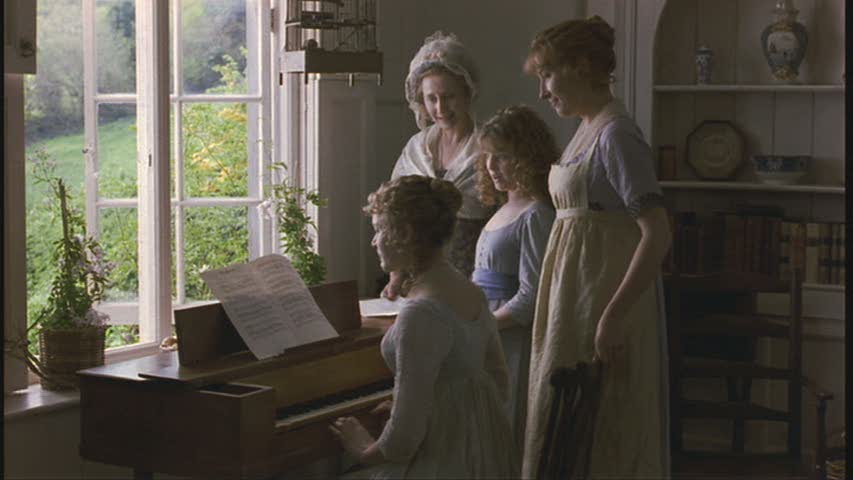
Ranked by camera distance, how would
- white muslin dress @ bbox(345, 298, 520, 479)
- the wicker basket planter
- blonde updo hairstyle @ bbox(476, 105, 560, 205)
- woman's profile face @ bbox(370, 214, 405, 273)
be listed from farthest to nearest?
the wicker basket planter < blonde updo hairstyle @ bbox(476, 105, 560, 205) < woman's profile face @ bbox(370, 214, 405, 273) < white muslin dress @ bbox(345, 298, 520, 479)

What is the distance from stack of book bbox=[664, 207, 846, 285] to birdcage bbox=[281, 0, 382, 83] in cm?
155

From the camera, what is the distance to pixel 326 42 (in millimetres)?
4422

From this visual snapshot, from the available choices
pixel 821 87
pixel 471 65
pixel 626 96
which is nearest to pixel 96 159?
pixel 471 65

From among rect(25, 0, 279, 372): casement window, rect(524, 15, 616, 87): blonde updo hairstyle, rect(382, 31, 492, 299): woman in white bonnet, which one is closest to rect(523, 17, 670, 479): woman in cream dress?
rect(524, 15, 616, 87): blonde updo hairstyle

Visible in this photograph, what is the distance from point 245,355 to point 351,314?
1.48 feet

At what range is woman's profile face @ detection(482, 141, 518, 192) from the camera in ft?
10.7

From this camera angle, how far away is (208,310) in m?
3.13

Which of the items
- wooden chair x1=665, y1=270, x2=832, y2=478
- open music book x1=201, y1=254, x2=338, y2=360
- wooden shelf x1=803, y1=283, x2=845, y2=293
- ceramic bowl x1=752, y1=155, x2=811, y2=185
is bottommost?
wooden chair x1=665, y1=270, x2=832, y2=478

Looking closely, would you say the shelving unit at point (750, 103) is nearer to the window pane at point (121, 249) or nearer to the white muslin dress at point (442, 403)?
the window pane at point (121, 249)

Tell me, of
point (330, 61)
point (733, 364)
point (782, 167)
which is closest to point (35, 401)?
point (330, 61)

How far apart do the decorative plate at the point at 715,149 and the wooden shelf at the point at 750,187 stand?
0.07 metres

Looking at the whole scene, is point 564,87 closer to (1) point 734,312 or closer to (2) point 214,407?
(2) point 214,407

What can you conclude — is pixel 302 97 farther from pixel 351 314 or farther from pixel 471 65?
pixel 351 314

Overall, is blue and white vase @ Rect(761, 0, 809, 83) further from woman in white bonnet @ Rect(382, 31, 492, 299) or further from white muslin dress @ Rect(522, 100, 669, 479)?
white muslin dress @ Rect(522, 100, 669, 479)
